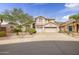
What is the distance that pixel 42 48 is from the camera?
6035 mm

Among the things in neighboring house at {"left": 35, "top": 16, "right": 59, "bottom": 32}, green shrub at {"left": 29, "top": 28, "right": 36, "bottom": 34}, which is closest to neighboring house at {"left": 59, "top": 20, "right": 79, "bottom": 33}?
neighboring house at {"left": 35, "top": 16, "right": 59, "bottom": 32}

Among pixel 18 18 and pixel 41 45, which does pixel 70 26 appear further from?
pixel 18 18

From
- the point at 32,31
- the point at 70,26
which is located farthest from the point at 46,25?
the point at 70,26

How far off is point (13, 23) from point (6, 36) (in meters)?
0.39

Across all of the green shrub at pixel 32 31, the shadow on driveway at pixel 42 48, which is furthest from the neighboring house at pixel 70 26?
the green shrub at pixel 32 31

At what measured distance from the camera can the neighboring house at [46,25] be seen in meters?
6.23

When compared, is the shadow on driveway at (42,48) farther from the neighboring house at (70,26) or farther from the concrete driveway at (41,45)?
the neighboring house at (70,26)

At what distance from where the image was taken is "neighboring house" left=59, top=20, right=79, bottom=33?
20.6 feet

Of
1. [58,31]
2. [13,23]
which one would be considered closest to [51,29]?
[58,31]

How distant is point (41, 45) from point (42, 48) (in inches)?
3.7

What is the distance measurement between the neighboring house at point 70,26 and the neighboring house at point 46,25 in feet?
0.55

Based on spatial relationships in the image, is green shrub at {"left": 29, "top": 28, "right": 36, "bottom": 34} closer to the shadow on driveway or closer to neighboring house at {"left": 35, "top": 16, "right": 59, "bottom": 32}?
neighboring house at {"left": 35, "top": 16, "right": 59, "bottom": 32}
